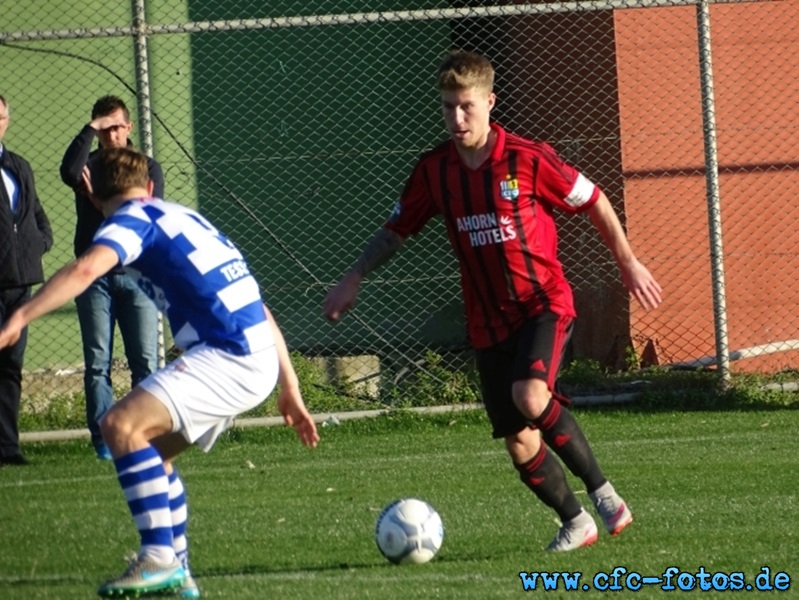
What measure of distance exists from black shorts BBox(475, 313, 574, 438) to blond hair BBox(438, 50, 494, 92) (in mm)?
1003

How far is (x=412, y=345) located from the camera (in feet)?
42.2

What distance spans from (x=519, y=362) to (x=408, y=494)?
6.25 ft

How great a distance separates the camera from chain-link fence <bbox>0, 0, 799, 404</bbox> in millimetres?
11859

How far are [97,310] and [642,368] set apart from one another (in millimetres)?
4427

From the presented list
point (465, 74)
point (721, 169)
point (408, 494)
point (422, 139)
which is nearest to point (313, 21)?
point (422, 139)

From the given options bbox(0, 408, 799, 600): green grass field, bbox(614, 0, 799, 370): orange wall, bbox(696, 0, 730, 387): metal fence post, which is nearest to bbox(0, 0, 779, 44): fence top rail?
bbox(696, 0, 730, 387): metal fence post

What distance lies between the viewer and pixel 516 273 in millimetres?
6461

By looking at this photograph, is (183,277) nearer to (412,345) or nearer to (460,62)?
(460,62)

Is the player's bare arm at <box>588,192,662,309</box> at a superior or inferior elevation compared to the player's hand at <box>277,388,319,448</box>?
superior

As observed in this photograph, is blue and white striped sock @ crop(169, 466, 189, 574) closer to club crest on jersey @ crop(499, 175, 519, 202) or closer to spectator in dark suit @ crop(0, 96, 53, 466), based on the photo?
club crest on jersey @ crop(499, 175, 519, 202)

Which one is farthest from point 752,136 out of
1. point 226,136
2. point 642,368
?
point 226,136

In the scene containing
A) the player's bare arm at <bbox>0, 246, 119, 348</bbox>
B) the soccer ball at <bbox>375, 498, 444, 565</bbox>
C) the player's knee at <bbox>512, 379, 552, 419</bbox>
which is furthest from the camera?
the player's knee at <bbox>512, 379, 552, 419</bbox>

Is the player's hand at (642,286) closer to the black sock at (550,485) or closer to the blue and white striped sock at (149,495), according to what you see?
the black sock at (550,485)

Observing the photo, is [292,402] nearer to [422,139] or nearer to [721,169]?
[721,169]
